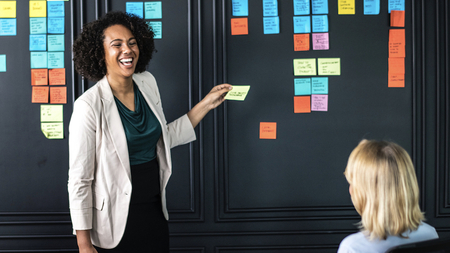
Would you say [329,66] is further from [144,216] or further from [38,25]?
[38,25]

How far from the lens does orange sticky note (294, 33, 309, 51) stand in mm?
1927

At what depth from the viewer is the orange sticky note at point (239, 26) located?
1.93 metres

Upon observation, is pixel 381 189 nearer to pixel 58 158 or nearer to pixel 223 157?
pixel 223 157

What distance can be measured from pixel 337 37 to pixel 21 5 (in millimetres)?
2146

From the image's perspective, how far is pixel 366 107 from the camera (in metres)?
1.97

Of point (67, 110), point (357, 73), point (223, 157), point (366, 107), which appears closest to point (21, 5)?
point (67, 110)

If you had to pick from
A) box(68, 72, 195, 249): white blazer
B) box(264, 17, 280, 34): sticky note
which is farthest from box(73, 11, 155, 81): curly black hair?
box(264, 17, 280, 34): sticky note

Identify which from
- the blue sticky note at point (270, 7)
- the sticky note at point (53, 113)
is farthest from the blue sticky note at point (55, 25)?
the blue sticky note at point (270, 7)

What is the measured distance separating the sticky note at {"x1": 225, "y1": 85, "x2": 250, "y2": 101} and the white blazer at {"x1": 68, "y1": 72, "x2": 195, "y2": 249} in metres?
0.65

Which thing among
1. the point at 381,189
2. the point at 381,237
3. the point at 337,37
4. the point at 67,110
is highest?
the point at 337,37

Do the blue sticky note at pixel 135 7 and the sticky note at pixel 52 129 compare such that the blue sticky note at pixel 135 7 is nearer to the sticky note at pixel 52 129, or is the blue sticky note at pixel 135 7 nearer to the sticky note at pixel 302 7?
the sticky note at pixel 52 129

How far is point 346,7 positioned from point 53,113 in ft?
6.95

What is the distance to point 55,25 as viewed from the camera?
6.31 feet

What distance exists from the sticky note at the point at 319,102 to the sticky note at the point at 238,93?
57cm
